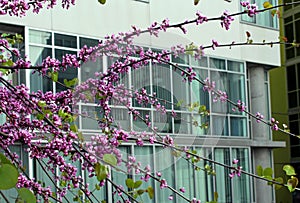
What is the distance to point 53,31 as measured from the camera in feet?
31.8

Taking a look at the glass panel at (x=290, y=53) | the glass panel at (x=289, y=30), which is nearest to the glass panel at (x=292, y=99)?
the glass panel at (x=290, y=53)

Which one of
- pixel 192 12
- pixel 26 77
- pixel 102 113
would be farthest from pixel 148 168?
pixel 192 12

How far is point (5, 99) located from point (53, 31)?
7679 mm

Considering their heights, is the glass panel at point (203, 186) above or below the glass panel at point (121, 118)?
below

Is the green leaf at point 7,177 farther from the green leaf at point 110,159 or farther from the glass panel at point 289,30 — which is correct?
the glass panel at point 289,30

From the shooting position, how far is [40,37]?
9.59m

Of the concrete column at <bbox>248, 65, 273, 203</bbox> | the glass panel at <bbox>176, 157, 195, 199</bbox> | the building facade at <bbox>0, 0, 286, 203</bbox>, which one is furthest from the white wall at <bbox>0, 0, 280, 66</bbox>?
the glass panel at <bbox>176, 157, 195, 199</bbox>

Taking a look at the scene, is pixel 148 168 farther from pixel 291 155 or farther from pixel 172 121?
pixel 291 155

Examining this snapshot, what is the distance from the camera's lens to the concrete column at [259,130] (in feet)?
42.8

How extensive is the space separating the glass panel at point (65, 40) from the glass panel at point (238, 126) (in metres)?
3.80

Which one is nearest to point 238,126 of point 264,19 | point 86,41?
point 264,19

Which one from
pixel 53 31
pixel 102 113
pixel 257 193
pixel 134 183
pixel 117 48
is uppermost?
pixel 53 31

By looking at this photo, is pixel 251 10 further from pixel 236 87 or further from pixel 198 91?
pixel 236 87

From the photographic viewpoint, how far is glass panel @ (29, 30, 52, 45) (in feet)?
31.1
